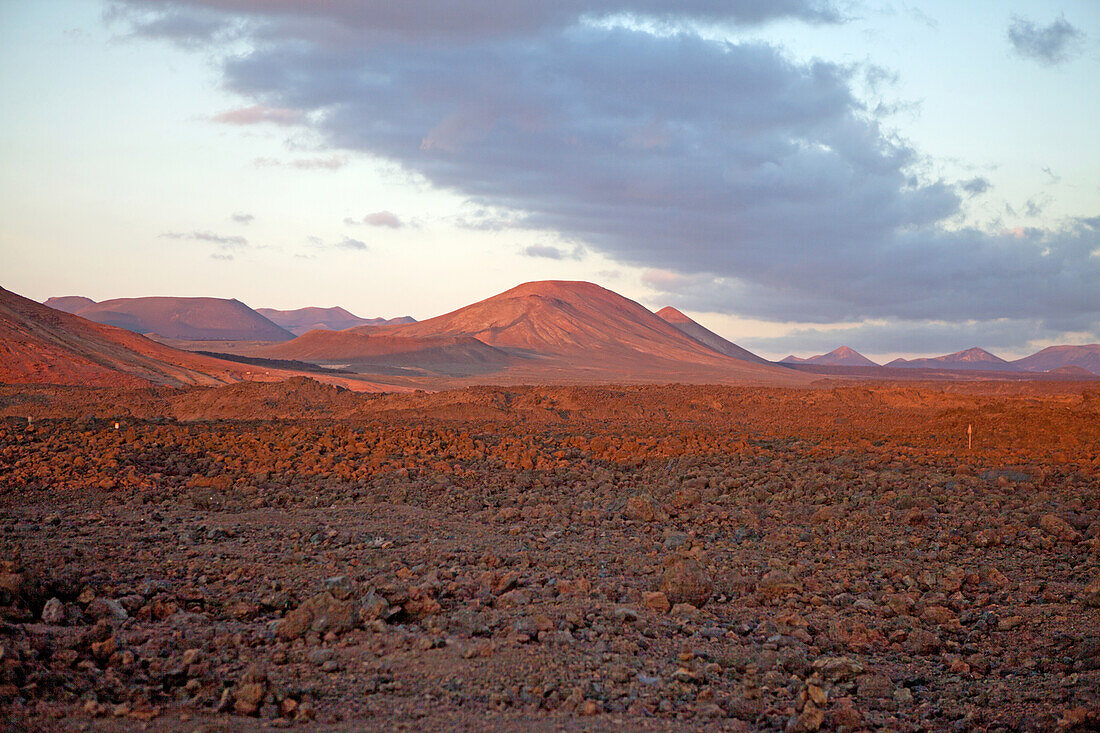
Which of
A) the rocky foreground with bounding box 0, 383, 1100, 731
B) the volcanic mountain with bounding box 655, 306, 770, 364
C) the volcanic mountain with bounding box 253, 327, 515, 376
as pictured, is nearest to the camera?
the rocky foreground with bounding box 0, 383, 1100, 731

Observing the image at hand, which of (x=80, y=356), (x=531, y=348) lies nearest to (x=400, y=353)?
(x=531, y=348)

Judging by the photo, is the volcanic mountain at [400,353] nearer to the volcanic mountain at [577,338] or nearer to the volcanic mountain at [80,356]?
the volcanic mountain at [577,338]

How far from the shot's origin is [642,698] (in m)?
4.36

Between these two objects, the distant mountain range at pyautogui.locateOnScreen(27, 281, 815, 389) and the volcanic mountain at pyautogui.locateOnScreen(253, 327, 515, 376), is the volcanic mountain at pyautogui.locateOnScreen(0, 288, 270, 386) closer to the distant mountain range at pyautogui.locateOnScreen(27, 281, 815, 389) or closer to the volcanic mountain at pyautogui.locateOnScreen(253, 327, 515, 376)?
the distant mountain range at pyautogui.locateOnScreen(27, 281, 815, 389)

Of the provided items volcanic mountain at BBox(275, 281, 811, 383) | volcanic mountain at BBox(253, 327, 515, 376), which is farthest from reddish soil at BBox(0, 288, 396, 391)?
volcanic mountain at BBox(253, 327, 515, 376)

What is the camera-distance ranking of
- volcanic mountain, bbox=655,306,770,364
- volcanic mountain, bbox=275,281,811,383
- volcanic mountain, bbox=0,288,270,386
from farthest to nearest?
volcanic mountain, bbox=655,306,770,364 → volcanic mountain, bbox=275,281,811,383 → volcanic mountain, bbox=0,288,270,386

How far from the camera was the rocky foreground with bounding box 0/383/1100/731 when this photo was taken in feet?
13.8

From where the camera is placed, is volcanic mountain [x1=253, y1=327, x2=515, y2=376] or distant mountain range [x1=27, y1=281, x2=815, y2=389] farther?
volcanic mountain [x1=253, y1=327, x2=515, y2=376]

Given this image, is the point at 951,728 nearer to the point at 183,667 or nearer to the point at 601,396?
the point at 183,667

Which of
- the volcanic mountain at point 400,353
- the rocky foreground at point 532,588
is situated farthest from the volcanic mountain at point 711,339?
the rocky foreground at point 532,588

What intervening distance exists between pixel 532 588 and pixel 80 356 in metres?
43.1

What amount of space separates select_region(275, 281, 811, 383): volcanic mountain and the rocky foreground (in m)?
69.5

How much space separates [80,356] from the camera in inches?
1651

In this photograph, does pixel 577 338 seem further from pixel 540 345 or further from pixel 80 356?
pixel 80 356
